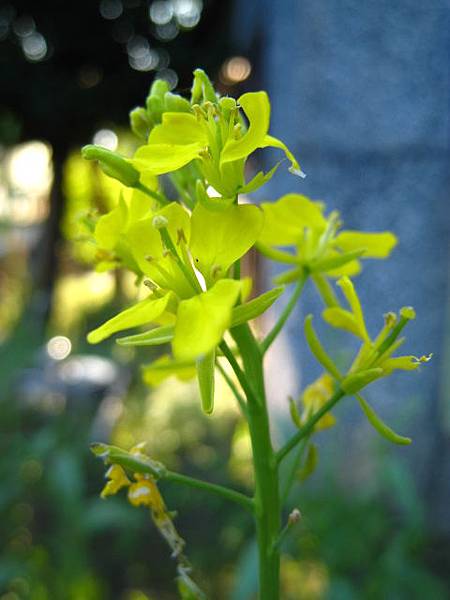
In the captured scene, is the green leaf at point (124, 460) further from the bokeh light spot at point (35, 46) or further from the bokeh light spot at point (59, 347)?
the bokeh light spot at point (35, 46)

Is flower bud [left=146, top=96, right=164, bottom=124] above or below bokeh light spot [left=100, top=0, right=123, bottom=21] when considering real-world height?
below

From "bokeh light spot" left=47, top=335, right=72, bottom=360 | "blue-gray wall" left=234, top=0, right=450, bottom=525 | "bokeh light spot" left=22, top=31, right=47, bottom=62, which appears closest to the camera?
"blue-gray wall" left=234, top=0, right=450, bottom=525

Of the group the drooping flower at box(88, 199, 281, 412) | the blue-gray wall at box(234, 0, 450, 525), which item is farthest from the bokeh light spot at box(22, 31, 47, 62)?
the drooping flower at box(88, 199, 281, 412)

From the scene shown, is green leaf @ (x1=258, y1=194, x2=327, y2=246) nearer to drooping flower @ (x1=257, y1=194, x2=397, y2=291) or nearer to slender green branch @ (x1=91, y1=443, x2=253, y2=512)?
drooping flower @ (x1=257, y1=194, x2=397, y2=291)

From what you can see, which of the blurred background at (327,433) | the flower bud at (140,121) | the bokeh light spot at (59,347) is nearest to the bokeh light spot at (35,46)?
the blurred background at (327,433)

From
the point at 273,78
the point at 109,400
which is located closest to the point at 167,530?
the point at 273,78

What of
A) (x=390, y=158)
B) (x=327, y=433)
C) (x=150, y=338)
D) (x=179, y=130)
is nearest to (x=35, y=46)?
(x=390, y=158)
